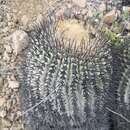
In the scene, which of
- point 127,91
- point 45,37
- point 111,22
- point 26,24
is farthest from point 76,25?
point 26,24

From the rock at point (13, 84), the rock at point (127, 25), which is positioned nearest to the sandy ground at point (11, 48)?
the rock at point (13, 84)

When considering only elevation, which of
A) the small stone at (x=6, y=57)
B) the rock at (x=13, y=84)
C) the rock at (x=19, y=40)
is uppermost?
the rock at (x=19, y=40)

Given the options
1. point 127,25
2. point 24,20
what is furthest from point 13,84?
point 127,25

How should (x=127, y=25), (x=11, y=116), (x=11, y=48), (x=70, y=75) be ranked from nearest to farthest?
1. (x=70, y=75)
2. (x=127, y=25)
3. (x=11, y=116)
4. (x=11, y=48)

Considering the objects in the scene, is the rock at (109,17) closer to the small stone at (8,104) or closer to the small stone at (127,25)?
the small stone at (127,25)

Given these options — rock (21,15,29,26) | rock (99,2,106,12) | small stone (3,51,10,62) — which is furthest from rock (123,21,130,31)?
small stone (3,51,10,62)

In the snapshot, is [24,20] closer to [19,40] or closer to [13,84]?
[19,40]
